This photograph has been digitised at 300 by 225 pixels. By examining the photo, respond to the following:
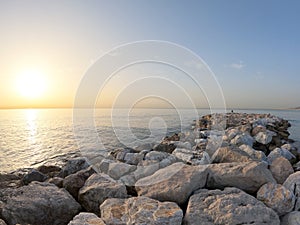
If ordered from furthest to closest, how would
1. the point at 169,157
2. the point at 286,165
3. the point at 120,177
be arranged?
the point at 169,157 < the point at 120,177 < the point at 286,165

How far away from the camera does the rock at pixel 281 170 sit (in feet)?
15.5

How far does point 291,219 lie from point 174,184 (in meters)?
1.76

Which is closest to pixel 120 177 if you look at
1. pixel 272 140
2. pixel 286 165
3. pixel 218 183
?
pixel 218 183

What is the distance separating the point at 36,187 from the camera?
4.29 metres

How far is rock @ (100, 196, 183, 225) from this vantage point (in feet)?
9.96

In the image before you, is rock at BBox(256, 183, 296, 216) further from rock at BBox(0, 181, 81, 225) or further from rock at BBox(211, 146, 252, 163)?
rock at BBox(0, 181, 81, 225)

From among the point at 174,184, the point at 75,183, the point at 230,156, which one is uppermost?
the point at 230,156

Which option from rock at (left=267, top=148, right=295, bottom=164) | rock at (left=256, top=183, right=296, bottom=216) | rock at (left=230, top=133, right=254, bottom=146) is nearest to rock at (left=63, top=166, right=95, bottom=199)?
rock at (left=256, top=183, right=296, bottom=216)

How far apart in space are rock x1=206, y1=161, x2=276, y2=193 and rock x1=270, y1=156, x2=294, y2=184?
2.28 feet

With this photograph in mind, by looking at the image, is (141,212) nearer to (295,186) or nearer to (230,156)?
(295,186)

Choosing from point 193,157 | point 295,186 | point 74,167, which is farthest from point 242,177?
point 74,167

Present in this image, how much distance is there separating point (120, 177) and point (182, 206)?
6.19 ft

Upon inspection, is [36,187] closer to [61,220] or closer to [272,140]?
[61,220]

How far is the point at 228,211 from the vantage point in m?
3.17
